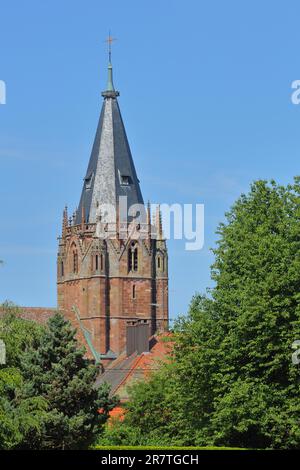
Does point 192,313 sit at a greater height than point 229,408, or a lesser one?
greater

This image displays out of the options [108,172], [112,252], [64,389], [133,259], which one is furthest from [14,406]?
[133,259]

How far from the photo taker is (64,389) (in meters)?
52.4

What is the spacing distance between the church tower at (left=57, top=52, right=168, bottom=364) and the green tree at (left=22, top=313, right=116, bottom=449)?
65.6m

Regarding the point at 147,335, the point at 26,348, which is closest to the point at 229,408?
the point at 26,348

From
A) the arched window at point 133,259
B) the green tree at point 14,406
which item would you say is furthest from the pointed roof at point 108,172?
the green tree at point 14,406

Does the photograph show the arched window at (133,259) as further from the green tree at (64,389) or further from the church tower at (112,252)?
the green tree at (64,389)

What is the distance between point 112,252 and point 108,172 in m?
6.98

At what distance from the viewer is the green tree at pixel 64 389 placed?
50438 millimetres

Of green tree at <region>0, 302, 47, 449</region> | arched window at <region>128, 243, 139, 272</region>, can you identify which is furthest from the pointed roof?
green tree at <region>0, 302, 47, 449</region>

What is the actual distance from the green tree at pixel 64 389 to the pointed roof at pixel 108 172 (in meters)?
66.5

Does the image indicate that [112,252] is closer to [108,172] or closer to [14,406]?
[108,172]
